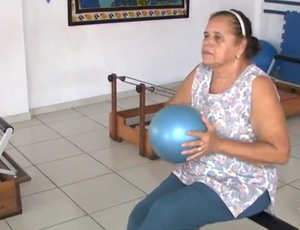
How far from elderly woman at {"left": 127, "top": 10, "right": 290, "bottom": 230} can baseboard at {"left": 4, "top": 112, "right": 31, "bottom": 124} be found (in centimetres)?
276

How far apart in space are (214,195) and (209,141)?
236 millimetres

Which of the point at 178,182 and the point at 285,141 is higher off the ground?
the point at 285,141

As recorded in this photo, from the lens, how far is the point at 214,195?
72.3 inches

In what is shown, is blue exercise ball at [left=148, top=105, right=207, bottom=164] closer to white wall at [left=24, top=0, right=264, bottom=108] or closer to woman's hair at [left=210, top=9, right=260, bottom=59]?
woman's hair at [left=210, top=9, right=260, bottom=59]

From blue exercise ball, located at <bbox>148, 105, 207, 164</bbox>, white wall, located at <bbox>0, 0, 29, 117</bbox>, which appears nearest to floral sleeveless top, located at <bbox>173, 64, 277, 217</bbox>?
blue exercise ball, located at <bbox>148, 105, 207, 164</bbox>

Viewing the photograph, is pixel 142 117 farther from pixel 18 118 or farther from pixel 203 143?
pixel 203 143

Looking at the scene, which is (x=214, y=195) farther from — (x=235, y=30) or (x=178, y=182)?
(x=235, y=30)

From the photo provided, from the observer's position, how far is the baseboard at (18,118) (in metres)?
4.42

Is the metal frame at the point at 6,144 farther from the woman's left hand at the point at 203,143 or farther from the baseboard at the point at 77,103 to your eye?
the baseboard at the point at 77,103

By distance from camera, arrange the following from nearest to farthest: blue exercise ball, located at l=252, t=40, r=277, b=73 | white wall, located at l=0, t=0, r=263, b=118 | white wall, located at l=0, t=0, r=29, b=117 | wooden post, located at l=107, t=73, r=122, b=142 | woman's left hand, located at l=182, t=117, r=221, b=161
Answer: woman's left hand, located at l=182, t=117, r=221, b=161, wooden post, located at l=107, t=73, r=122, b=142, white wall, located at l=0, t=0, r=29, b=117, white wall, located at l=0, t=0, r=263, b=118, blue exercise ball, located at l=252, t=40, r=277, b=73

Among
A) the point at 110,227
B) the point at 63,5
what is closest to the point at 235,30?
the point at 110,227

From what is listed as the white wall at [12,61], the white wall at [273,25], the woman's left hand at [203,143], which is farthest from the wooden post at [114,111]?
the white wall at [273,25]

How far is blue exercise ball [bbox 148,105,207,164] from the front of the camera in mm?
1785

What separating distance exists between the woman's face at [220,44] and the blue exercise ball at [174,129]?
22cm
